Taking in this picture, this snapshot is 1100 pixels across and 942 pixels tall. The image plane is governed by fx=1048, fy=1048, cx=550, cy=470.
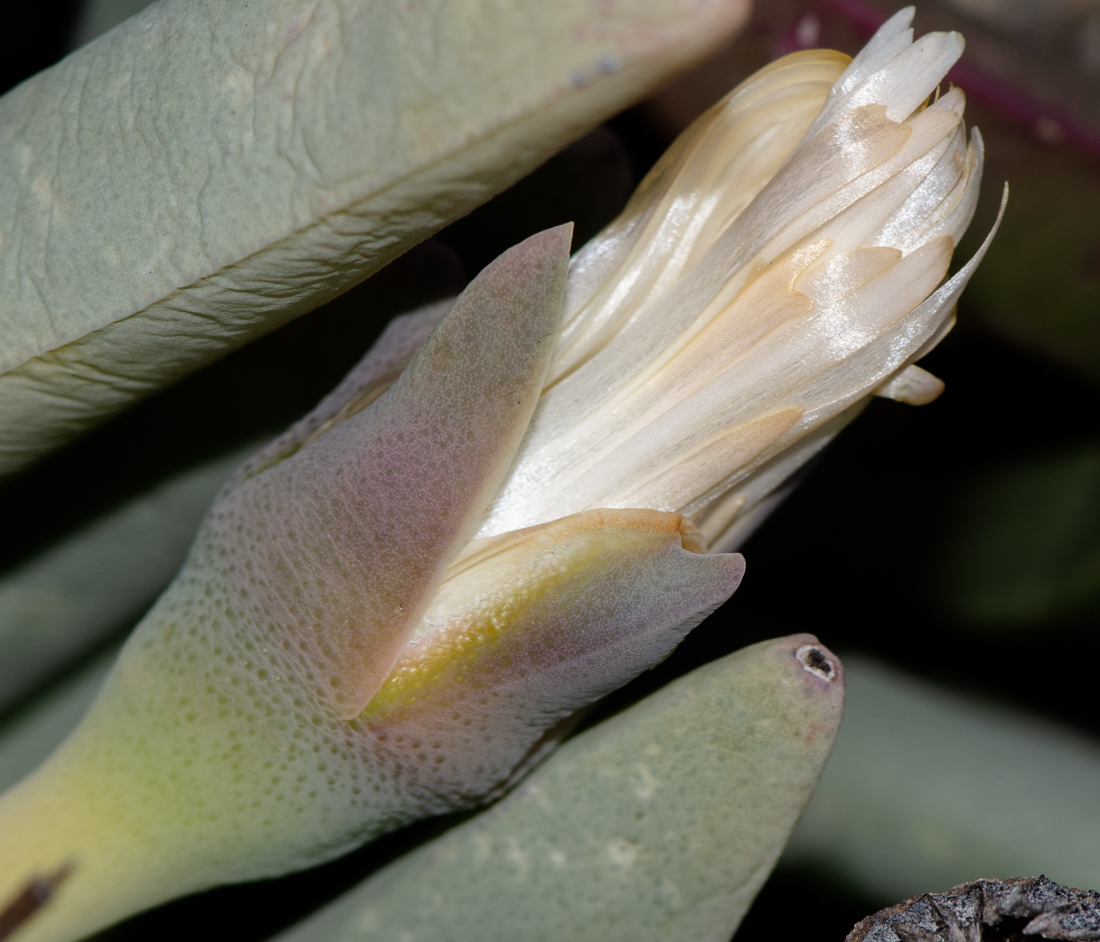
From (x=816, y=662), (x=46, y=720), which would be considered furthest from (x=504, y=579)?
(x=46, y=720)

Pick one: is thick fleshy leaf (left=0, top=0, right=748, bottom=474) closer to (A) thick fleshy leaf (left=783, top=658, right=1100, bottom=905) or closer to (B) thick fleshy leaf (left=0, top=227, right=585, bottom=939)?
(B) thick fleshy leaf (left=0, top=227, right=585, bottom=939)

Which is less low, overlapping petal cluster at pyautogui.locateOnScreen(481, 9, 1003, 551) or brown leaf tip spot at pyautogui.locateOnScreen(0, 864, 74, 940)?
overlapping petal cluster at pyautogui.locateOnScreen(481, 9, 1003, 551)

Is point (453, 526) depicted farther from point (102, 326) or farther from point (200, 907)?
point (200, 907)

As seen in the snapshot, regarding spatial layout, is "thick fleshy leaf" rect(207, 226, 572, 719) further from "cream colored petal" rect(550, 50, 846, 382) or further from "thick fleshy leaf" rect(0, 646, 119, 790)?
"thick fleshy leaf" rect(0, 646, 119, 790)

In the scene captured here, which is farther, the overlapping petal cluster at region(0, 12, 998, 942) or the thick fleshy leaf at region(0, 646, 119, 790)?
the thick fleshy leaf at region(0, 646, 119, 790)

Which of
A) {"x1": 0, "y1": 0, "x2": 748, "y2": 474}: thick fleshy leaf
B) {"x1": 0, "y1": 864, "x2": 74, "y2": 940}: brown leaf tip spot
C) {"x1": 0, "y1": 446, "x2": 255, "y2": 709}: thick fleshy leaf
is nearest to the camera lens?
{"x1": 0, "y1": 0, "x2": 748, "y2": 474}: thick fleshy leaf

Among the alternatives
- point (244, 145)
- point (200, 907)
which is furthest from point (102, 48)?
point (200, 907)

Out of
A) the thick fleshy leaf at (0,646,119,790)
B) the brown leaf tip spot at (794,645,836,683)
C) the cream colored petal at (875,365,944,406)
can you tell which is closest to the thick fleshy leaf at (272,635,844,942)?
the brown leaf tip spot at (794,645,836,683)

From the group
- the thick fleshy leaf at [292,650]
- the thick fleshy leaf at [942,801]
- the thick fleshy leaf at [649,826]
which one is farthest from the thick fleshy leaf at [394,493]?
the thick fleshy leaf at [942,801]

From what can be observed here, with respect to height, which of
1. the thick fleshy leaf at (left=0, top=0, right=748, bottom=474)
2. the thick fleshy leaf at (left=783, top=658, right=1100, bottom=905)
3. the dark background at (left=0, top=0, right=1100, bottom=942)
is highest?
the thick fleshy leaf at (left=0, top=0, right=748, bottom=474)

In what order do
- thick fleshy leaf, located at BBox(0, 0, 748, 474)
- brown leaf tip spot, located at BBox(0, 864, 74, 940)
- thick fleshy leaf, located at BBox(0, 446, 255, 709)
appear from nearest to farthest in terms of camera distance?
thick fleshy leaf, located at BBox(0, 0, 748, 474)
brown leaf tip spot, located at BBox(0, 864, 74, 940)
thick fleshy leaf, located at BBox(0, 446, 255, 709)

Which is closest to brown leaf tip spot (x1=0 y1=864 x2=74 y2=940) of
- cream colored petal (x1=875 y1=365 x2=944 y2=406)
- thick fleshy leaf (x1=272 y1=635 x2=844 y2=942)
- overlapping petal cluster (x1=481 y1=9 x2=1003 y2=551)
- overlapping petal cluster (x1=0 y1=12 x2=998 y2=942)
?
→ overlapping petal cluster (x1=0 y1=12 x2=998 y2=942)
